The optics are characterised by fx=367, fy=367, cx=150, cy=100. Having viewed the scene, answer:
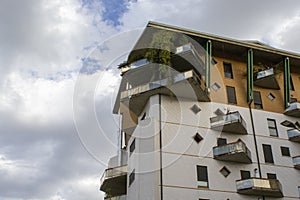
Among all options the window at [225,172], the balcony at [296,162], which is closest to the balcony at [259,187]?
the window at [225,172]

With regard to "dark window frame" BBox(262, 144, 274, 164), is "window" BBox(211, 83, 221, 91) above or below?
above

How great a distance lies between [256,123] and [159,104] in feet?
25.5

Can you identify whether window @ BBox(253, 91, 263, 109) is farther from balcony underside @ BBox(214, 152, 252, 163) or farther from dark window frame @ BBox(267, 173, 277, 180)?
dark window frame @ BBox(267, 173, 277, 180)

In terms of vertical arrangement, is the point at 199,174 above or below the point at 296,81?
below

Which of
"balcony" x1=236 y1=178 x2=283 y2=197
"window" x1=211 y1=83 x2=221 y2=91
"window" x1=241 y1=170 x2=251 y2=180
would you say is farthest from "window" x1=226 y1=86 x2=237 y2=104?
"balcony" x1=236 y1=178 x2=283 y2=197

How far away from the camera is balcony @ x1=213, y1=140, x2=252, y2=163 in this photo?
80.2ft

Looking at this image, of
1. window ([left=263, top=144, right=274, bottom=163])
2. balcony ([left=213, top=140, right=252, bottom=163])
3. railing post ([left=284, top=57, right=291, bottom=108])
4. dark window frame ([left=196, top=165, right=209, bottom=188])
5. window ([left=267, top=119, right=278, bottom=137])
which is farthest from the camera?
railing post ([left=284, top=57, right=291, bottom=108])

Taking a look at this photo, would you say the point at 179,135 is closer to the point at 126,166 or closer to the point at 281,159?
the point at 126,166

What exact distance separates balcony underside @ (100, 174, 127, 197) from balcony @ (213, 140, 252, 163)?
22.9ft

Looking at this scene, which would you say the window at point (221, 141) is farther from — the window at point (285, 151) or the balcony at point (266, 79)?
the balcony at point (266, 79)

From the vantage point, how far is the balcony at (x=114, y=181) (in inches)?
1056

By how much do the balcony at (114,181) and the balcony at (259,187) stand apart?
8.21 metres

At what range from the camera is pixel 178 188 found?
2273 cm

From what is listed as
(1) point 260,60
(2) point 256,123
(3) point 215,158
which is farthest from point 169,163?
(1) point 260,60
